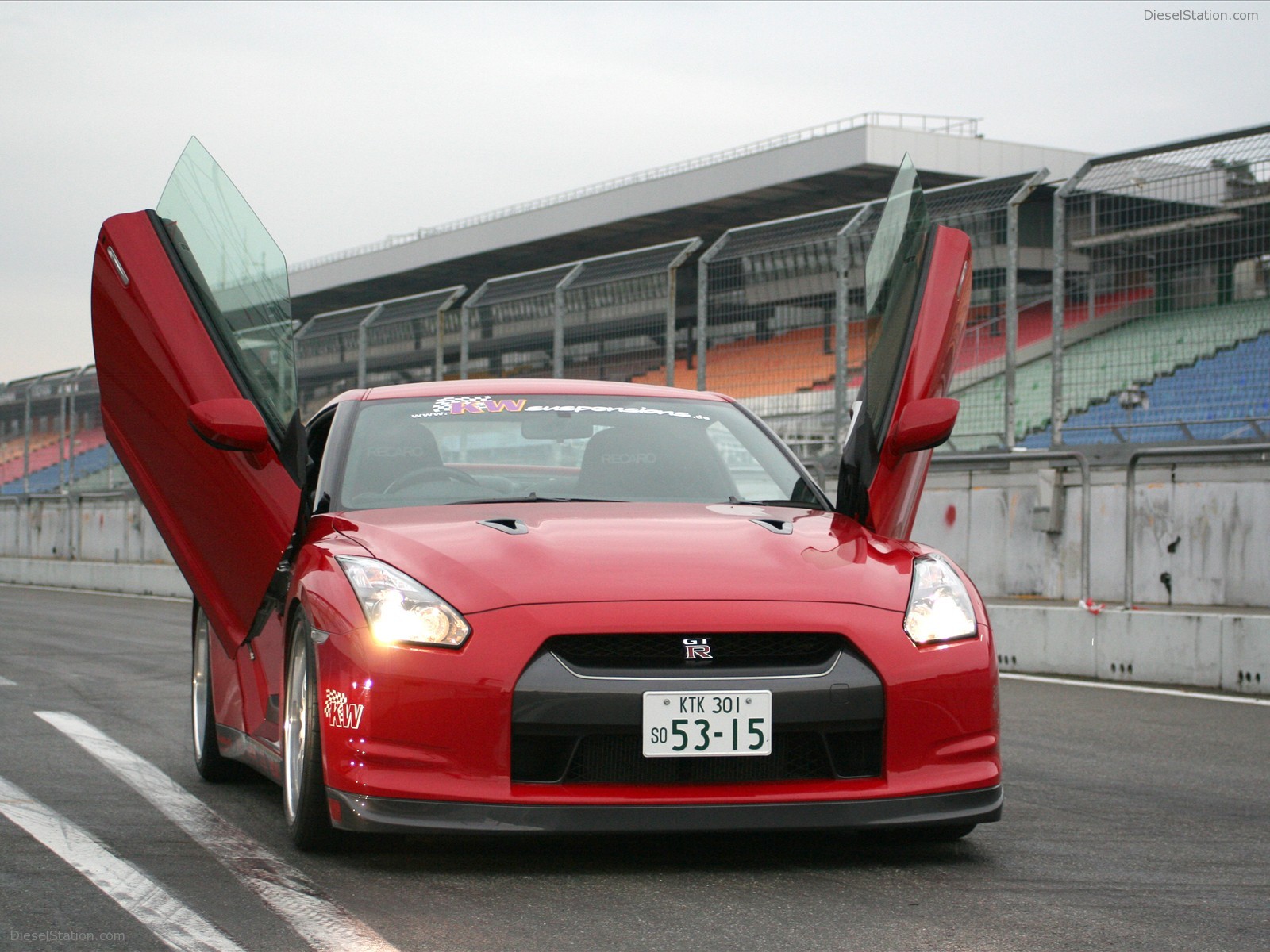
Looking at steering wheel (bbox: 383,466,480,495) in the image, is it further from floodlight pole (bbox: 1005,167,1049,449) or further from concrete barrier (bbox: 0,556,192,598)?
concrete barrier (bbox: 0,556,192,598)

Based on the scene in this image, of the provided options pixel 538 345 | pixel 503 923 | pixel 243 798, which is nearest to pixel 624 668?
pixel 503 923

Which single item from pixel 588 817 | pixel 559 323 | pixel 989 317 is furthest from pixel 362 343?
pixel 588 817

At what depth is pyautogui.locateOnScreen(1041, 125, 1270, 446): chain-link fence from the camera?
38.4ft

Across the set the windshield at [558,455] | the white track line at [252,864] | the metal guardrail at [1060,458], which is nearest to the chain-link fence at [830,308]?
the metal guardrail at [1060,458]

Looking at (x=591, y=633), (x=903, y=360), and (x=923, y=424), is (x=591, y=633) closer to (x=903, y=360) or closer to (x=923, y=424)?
(x=923, y=424)

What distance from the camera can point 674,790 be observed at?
14.2 feet

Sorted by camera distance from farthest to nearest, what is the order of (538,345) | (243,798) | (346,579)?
(538,345)
(243,798)
(346,579)

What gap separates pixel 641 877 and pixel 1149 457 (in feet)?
23.4

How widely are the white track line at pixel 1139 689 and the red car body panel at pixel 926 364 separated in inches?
142

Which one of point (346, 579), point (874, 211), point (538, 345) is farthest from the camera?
point (538, 345)

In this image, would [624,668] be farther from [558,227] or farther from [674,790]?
[558,227]

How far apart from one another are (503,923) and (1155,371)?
30.8 feet

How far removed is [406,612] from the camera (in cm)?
448

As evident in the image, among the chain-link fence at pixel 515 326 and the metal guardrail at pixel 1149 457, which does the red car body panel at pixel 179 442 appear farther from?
the chain-link fence at pixel 515 326
